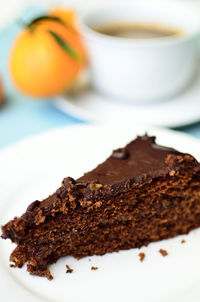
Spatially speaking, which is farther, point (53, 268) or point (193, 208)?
point (193, 208)

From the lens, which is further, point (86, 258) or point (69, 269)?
point (86, 258)

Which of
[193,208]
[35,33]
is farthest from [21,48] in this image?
[193,208]

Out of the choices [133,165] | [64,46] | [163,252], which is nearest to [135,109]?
[64,46]

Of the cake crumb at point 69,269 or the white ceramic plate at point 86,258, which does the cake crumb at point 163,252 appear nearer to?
the white ceramic plate at point 86,258

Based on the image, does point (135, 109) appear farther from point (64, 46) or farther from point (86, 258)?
point (86, 258)

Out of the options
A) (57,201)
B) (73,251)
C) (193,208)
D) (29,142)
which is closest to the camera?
(57,201)

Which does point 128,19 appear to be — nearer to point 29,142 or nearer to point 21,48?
point 21,48

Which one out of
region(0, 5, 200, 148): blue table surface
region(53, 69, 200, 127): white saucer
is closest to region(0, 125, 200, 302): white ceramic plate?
region(53, 69, 200, 127): white saucer

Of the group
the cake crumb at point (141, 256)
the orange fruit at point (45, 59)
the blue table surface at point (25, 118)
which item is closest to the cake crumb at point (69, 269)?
the cake crumb at point (141, 256)
